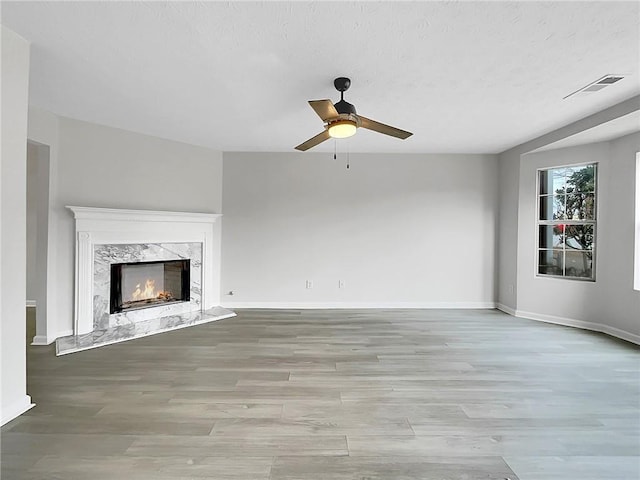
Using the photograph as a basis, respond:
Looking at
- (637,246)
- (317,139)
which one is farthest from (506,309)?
(317,139)

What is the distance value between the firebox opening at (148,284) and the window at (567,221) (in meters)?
5.32

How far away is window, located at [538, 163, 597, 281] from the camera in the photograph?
4.43 meters

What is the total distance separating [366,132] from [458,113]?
1137 mm

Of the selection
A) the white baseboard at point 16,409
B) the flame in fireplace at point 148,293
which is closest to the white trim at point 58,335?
the flame in fireplace at point 148,293

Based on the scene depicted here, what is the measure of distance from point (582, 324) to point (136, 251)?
603 cm

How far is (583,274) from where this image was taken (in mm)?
4508

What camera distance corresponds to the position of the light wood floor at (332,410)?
176 cm

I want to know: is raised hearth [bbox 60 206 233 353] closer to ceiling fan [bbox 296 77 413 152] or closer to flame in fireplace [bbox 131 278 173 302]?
flame in fireplace [bbox 131 278 173 302]

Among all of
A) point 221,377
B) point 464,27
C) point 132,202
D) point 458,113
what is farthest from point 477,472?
point 132,202

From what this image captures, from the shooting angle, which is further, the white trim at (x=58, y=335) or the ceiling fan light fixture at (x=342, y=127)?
the white trim at (x=58, y=335)

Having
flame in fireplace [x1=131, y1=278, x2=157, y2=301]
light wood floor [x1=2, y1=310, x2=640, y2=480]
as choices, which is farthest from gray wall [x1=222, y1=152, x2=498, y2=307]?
light wood floor [x1=2, y1=310, x2=640, y2=480]

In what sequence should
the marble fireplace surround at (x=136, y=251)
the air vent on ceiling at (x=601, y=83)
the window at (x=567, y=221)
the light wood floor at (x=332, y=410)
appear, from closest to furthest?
the light wood floor at (x=332, y=410)
the air vent on ceiling at (x=601, y=83)
the marble fireplace surround at (x=136, y=251)
the window at (x=567, y=221)

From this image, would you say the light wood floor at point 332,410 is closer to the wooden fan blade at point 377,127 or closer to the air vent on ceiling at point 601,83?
the wooden fan blade at point 377,127

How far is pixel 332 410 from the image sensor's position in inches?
90.2
